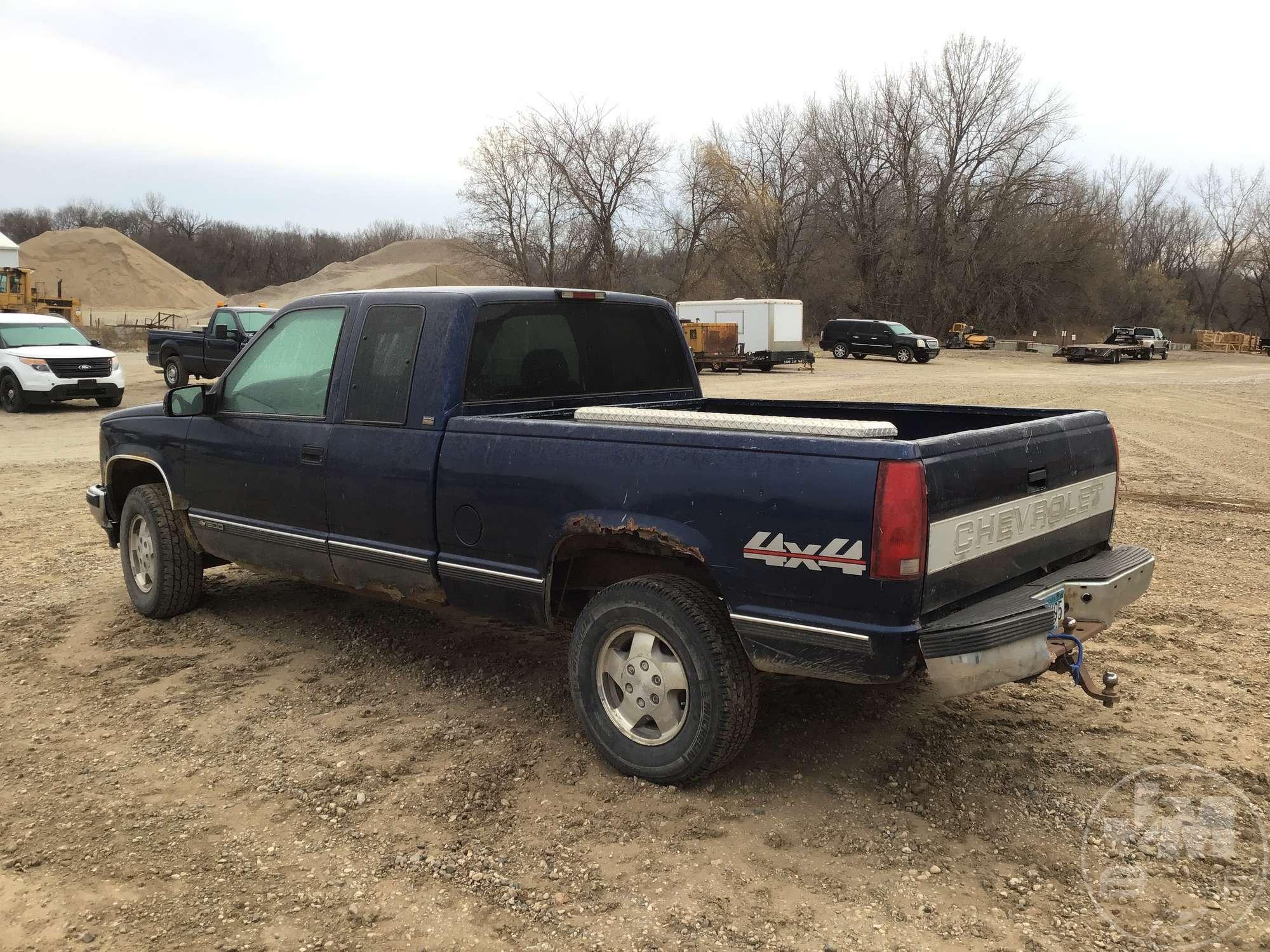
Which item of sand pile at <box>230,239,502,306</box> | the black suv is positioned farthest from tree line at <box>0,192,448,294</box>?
the black suv

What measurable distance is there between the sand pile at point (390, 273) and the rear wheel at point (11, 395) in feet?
171

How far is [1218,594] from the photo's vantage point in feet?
21.1

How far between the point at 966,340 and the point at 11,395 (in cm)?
4686

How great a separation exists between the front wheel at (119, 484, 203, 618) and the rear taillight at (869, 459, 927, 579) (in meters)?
4.35

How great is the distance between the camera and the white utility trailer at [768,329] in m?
35.0

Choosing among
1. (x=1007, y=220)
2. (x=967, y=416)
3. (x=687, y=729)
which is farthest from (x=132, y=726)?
(x=1007, y=220)

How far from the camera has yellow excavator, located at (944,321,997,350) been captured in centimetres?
5284

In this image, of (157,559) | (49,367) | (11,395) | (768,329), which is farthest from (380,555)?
(768,329)

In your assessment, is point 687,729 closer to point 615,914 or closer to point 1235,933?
point 615,914

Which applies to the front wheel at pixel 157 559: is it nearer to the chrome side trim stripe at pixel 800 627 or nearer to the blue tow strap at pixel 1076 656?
the chrome side trim stripe at pixel 800 627

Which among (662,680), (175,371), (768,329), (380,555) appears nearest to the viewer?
(662,680)

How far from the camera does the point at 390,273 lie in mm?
87062

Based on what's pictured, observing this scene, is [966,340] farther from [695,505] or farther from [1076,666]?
[695,505]

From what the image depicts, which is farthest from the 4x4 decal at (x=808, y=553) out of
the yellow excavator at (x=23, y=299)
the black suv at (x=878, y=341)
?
the yellow excavator at (x=23, y=299)
